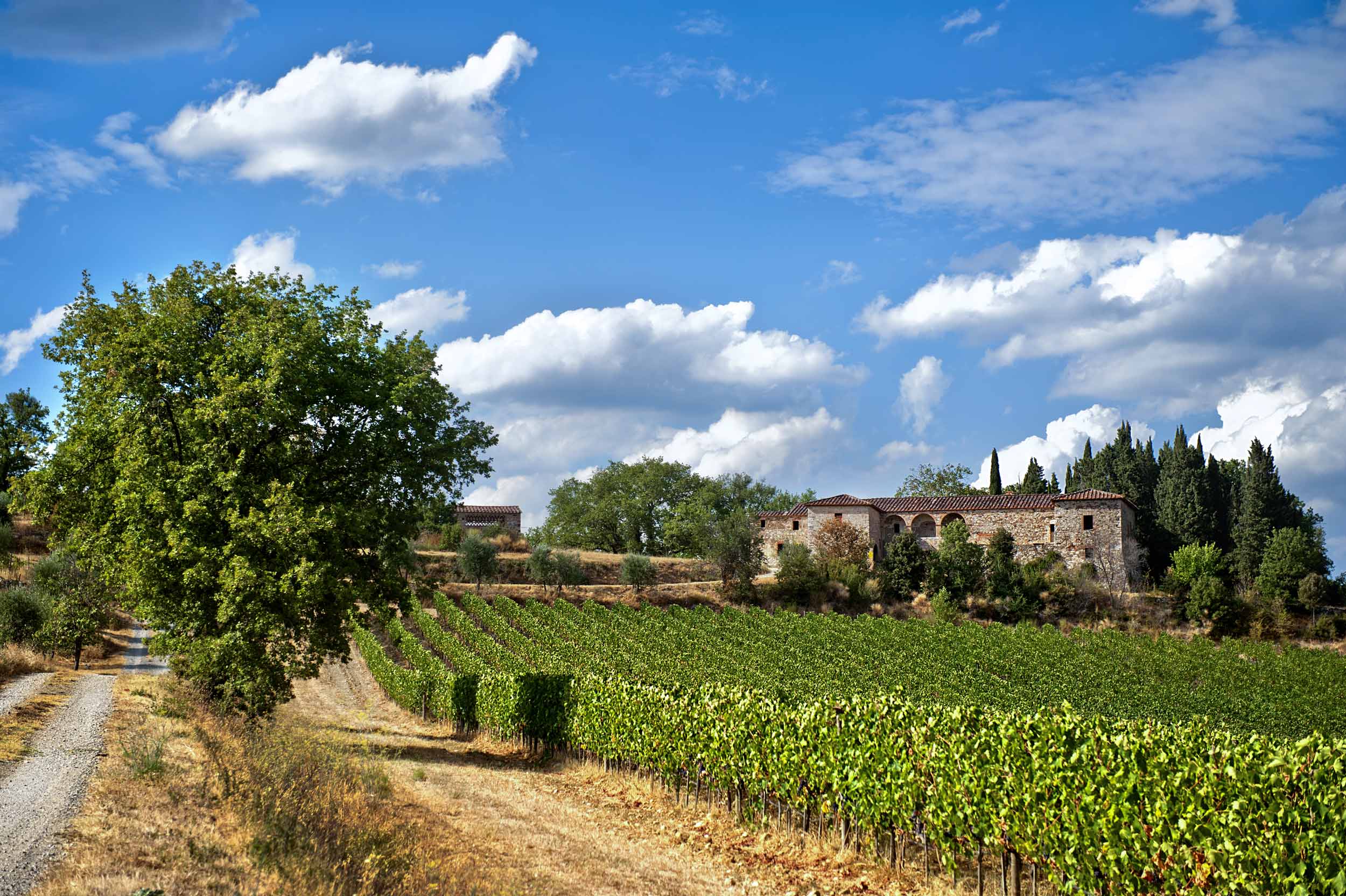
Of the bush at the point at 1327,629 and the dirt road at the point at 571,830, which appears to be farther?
the bush at the point at 1327,629

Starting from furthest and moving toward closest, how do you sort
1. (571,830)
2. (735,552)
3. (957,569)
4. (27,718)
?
1. (735,552)
2. (957,569)
3. (27,718)
4. (571,830)

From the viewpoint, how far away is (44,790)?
1048cm

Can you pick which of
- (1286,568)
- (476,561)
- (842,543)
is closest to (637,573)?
(476,561)

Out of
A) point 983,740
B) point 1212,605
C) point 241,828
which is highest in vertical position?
point 983,740

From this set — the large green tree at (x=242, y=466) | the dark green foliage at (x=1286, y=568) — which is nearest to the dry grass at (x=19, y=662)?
the large green tree at (x=242, y=466)

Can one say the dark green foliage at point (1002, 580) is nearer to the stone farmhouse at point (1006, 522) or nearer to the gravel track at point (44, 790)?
the stone farmhouse at point (1006, 522)

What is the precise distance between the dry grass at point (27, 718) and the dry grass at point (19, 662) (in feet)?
5.57

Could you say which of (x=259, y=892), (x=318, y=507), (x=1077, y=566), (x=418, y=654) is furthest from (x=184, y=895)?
(x=1077, y=566)

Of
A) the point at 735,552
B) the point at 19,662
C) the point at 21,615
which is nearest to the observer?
the point at 19,662

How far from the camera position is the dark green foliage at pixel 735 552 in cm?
5938

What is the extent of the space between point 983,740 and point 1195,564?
189ft

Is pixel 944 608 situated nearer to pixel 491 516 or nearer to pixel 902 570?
pixel 902 570

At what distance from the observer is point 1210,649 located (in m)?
37.5

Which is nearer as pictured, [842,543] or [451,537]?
[451,537]
